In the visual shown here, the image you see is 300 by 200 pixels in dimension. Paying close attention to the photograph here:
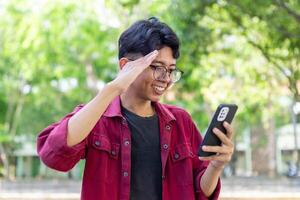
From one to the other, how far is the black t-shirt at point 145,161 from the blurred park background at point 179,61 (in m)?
4.06

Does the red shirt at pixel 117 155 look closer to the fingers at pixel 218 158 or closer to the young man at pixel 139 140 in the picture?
the young man at pixel 139 140

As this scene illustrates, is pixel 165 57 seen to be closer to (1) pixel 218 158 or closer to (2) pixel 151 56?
(2) pixel 151 56

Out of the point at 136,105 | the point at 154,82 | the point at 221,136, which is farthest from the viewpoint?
the point at 136,105

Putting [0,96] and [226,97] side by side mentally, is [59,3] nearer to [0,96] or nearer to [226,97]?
[226,97]

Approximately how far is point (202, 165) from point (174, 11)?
6.35m

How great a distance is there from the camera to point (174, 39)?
2.04 metres

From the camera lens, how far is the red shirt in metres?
1.79

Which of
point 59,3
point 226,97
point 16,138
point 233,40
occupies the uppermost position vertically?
point 59,3

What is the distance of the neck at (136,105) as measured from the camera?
206cm

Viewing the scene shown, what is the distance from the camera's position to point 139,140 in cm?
198

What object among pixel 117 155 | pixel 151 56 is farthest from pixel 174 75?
pixel 117 155

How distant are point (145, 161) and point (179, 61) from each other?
24.7 ft

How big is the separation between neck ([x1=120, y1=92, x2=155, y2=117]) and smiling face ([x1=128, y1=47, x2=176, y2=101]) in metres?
0.03

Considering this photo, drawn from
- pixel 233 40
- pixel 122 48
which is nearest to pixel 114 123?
pixel 122 48
